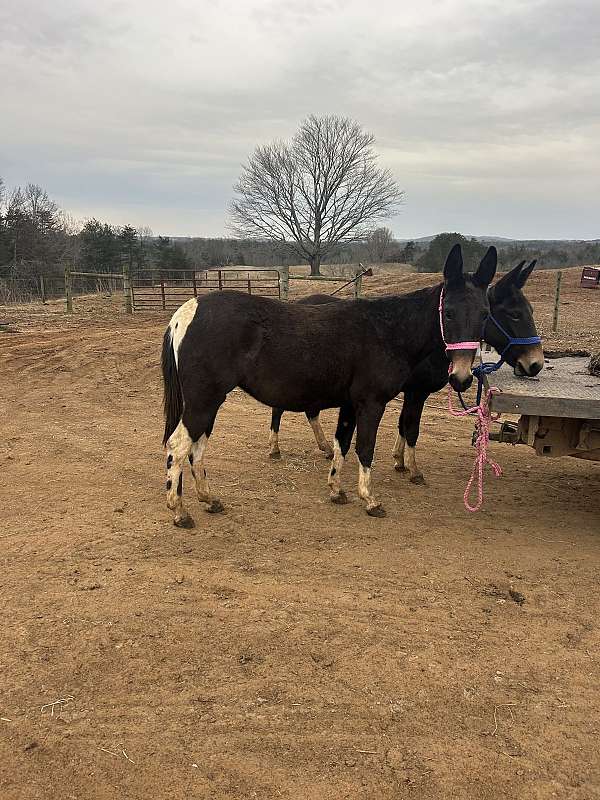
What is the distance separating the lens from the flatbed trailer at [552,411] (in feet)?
12.0

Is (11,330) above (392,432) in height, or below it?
above

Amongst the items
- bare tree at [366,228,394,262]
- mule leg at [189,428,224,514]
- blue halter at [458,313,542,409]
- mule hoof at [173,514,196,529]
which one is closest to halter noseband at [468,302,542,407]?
blue halter at [458,313,542,409]

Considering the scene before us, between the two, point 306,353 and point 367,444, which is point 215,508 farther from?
point 306,353

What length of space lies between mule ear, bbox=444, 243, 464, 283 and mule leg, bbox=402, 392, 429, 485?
1.45m

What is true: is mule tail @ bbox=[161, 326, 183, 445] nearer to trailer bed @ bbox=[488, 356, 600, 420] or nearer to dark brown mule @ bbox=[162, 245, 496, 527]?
dark brown mule @ bbox=[162, 245, 496, 527]

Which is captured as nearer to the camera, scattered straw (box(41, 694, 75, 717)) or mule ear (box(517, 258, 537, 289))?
scattered straw (box(41, 694, 75, 717))

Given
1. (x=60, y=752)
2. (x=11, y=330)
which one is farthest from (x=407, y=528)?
(x=11, y=330)

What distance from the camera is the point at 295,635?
3010 mm

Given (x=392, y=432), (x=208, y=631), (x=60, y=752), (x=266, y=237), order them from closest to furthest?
(x=60, y=752) → (x=208, y=631) → (x=392, y=432) → (x=266, y=237)

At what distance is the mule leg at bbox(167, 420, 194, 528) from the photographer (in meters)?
4.33

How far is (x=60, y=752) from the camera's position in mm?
2238

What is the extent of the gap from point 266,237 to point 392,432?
1439 inches

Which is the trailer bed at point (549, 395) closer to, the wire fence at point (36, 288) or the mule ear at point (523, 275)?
the mule ear at point (523, 275)

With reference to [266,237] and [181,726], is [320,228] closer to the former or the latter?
[266,237]
